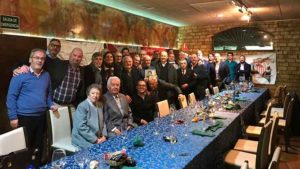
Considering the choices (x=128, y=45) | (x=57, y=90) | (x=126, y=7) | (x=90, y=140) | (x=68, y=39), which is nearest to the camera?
(x=90, y=140)

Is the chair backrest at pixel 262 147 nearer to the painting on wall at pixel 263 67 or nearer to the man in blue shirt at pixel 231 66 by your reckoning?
the man in blue shirt at pixel 231 66

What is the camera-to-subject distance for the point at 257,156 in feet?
8.59

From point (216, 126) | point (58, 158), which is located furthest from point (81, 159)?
point (216, 126)

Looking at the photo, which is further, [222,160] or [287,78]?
[287,78]

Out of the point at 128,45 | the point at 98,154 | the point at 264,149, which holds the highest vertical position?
the point at 128,45

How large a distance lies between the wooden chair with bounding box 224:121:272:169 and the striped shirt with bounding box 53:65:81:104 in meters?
2.15

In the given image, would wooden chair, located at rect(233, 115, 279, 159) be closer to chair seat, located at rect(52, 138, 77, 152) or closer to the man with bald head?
chair seat, located at rect(52, 138, 77, 152)

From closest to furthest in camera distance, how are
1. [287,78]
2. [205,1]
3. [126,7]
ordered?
[205,1] < [126,7] < [287,78]

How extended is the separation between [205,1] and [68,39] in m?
2.73

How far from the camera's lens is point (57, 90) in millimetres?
3807

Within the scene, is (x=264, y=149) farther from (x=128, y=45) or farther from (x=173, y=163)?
(x=128, y=45)

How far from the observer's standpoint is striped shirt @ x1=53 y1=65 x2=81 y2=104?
3.79 m

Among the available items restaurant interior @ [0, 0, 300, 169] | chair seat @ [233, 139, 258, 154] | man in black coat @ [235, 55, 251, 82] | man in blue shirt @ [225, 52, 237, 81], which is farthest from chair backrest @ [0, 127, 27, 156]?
man in black coat @ [235, 55, 251, 82]

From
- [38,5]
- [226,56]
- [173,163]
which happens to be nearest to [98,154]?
[173,163]
